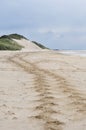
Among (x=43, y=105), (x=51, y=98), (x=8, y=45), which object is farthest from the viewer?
(x=8, y=45)

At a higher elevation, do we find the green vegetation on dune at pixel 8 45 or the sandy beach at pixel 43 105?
the green vegetation on dune at pixel 8 45

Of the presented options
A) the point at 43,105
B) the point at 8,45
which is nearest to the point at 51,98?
the point at 43,105

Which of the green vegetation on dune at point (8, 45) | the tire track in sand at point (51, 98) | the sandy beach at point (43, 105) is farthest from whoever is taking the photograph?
the green vegetation on dune at point (8, 45)

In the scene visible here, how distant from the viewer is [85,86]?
1513 centimetres

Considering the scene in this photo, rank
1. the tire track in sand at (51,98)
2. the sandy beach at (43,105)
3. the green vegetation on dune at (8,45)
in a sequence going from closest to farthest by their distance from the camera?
1. the sandy beach at (43,105)
2. the tire track in sand at (51,98)
3. the green vegetation on dune at (8,45)

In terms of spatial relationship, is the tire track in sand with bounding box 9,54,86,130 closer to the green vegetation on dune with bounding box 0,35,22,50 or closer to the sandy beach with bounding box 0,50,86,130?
the sandy beach with bounding box 0,50,86,130

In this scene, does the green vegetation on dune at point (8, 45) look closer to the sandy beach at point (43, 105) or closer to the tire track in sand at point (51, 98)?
the tire track in sand at point (51, 98)

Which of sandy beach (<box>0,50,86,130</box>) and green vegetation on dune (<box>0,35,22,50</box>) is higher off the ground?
green vegetation on dune (<box>0,35,22,50</box>)

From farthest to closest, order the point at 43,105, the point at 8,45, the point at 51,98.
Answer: the point at 8,45
the point at 51,98
the point at 43,105

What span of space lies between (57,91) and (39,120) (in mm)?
4179

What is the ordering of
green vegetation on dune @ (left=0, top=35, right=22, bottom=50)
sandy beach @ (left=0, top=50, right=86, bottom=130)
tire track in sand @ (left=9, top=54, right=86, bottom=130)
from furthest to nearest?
green vegetation on dune @ (left=0, top=35, right=22, bottom=50) < tire track in sand @ (left=9, top=54, right=86, bottom=130) < sandy beach @ (left=0, top=50, right=86, bottom=130)

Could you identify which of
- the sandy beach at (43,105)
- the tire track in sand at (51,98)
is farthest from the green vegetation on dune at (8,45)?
the sandy beach at (43,105)

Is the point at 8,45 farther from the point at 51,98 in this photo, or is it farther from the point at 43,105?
the point at 43,105

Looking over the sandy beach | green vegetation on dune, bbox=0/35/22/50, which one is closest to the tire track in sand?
the sandy beach
